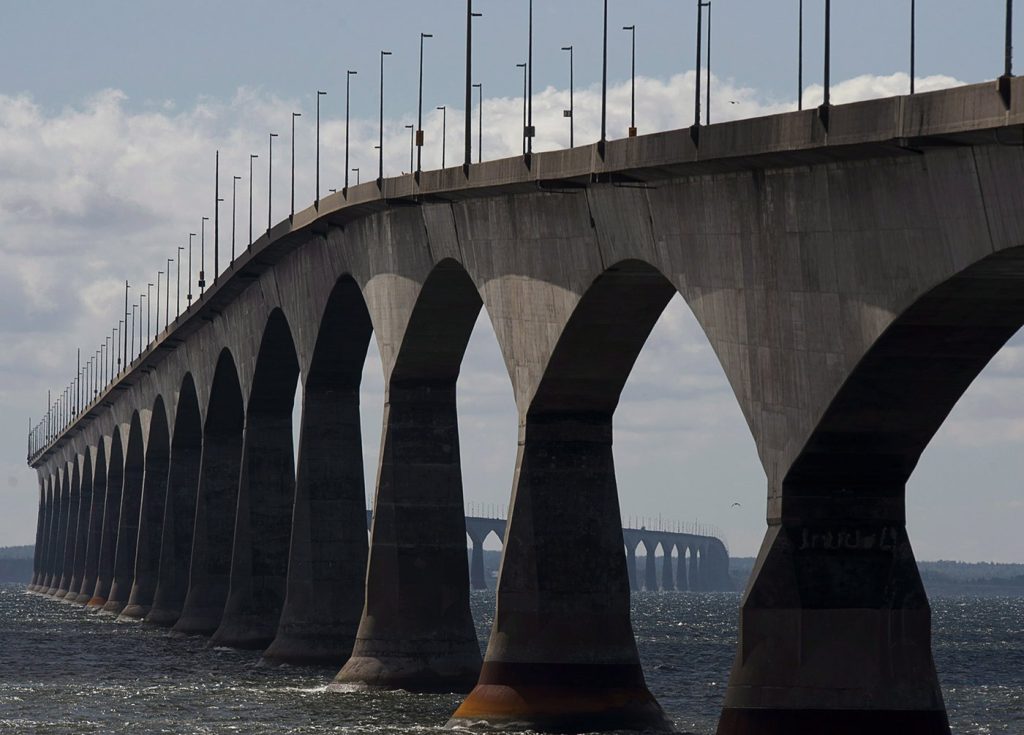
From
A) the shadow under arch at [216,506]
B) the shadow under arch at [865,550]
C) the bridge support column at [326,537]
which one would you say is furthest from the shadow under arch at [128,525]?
the shadow under arch at [865,550]

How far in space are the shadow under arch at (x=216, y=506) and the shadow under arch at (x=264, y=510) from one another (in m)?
7.51

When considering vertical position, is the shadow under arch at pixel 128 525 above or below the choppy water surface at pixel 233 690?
above

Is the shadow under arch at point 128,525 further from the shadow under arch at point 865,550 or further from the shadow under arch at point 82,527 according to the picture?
the shadow under arch at point 865,550

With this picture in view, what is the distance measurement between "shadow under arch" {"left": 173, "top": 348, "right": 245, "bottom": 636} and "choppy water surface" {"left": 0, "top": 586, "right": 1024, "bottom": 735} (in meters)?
1.63

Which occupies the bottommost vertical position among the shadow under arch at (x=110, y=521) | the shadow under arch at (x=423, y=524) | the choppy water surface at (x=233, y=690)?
the choppy water surface at (x=233, y=690)

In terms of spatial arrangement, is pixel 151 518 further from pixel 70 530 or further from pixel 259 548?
pixel 70 530

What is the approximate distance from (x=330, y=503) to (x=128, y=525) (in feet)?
208

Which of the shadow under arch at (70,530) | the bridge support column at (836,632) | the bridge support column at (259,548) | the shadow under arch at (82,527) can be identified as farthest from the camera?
the shadow under arch at (70,530)

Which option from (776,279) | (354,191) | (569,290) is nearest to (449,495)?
(354,191)

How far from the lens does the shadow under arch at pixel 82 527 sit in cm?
15800

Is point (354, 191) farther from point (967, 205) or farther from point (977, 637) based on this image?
point (977, 637)

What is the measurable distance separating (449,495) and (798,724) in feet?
79.3

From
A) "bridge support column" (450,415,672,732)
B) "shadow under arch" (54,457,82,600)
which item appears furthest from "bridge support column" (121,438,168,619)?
"bridge support column" (450,415,672,732)

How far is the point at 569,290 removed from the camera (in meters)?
43.0
